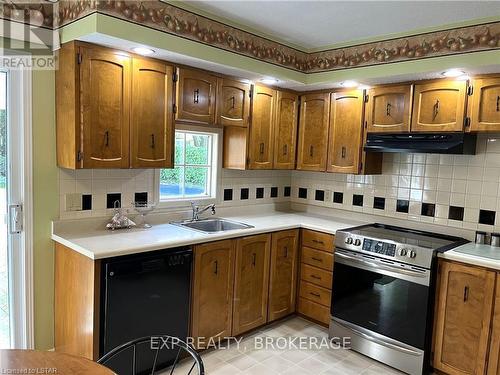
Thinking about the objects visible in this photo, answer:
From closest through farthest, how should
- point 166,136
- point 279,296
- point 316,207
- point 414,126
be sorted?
point 166,136, point 414,126, point 279,296, point 316,207

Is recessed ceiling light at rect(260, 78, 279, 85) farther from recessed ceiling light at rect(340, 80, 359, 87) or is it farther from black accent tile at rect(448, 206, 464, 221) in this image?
black accent tile at rect(448, 206, 464, 221)

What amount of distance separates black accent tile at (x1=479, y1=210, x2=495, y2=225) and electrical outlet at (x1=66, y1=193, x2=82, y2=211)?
9.91 feet

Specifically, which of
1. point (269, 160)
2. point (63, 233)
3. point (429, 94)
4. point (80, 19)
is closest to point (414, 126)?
point (429, 94)

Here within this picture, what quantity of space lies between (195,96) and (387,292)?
204 cm

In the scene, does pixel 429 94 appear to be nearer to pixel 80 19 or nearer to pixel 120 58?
pixel 120 58

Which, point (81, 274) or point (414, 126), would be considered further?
point (414, 126)

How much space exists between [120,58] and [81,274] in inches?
54.2

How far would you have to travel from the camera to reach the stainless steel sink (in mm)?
3257

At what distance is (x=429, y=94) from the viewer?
9.69ft

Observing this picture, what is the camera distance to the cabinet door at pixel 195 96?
2.83 metres

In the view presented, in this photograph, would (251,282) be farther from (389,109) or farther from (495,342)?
(389,109)

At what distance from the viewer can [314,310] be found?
3.43m

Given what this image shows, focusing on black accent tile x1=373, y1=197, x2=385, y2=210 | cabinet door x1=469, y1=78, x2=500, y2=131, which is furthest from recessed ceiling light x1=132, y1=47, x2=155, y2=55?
black accent tile x1=373, y1=197, x2=385, y2=210

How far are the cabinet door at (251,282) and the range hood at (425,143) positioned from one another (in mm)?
1218
